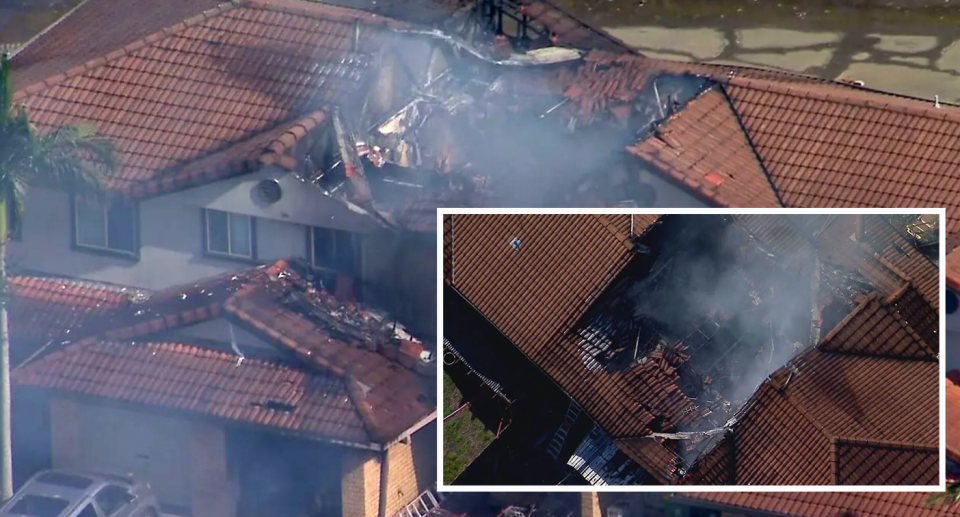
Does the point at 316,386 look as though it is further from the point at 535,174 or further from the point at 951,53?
the point at 951,53

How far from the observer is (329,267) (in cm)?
1841

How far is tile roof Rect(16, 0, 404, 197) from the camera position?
62.1ft

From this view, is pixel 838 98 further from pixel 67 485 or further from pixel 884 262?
pixel 67 485

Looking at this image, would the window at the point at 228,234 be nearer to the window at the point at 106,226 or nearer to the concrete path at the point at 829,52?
the window at the point at 106,226

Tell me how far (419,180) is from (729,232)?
7.22 m

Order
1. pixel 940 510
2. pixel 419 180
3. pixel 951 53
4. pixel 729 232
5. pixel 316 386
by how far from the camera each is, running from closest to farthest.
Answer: pixel 729 232, pixel 940 510, pixel 316 386, pixel 419 180, pixel 951 53

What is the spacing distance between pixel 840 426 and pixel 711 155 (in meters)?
A: 7.13

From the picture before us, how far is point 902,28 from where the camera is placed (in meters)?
26.0

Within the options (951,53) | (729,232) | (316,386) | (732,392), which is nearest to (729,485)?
(732,392)

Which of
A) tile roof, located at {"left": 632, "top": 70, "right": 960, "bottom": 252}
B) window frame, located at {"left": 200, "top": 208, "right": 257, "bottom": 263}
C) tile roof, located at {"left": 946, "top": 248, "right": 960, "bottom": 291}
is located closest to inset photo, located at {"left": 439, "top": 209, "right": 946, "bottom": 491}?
tile roof, located at {"left": 946, "top": 248, "right": 960, "bottom": 291}

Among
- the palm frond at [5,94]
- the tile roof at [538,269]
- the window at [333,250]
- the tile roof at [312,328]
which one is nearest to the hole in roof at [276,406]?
the tile roof at [312,328]

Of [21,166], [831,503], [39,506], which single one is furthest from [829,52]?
[39,506]

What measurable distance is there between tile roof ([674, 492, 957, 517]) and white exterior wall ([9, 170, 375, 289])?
15.9 feet

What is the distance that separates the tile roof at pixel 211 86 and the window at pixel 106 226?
0.36 metres
